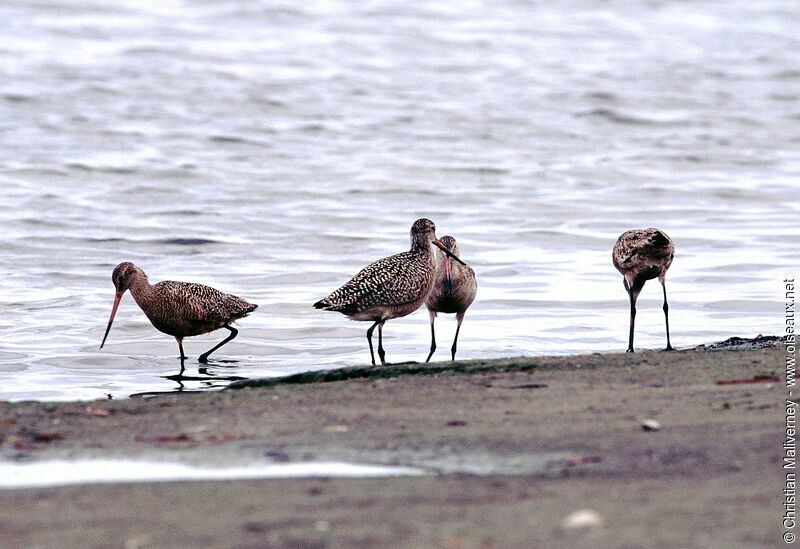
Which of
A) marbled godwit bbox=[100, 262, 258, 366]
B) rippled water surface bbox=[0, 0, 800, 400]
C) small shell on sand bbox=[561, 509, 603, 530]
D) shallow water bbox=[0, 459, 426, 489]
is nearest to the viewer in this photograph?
small shell on sand bbox=[561, 509, 603, 530]

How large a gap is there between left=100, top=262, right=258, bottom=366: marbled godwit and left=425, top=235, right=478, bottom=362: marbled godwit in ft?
5.13

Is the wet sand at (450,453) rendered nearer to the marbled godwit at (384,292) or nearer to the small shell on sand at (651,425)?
the small shell on sand at (651,425)

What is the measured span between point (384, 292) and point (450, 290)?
92cm

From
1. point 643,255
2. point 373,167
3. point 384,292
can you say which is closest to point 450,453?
point 384,292

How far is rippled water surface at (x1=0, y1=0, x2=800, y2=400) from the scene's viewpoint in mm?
12617

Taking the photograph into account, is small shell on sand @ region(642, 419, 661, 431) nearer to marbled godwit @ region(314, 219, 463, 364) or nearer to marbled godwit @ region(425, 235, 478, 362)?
marbled godwit @ region(314, 219, 463, 364)

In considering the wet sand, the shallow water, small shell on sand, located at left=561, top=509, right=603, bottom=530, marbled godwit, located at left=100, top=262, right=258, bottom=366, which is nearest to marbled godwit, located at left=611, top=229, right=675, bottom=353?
the wet sand

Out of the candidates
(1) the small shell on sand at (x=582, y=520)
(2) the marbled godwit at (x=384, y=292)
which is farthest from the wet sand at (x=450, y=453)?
(2) the marbled godwit at (x=384, y=292)

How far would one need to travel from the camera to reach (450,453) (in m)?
6.00

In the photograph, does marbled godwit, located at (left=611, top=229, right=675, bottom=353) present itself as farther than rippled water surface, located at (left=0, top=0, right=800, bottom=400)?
No

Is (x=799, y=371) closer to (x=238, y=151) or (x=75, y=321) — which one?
(x=75, y=321)

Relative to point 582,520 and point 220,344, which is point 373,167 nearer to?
point 220,344

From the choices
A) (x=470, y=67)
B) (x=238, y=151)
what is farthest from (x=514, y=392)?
(x=470, y=67)

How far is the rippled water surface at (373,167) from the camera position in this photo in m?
12.6
